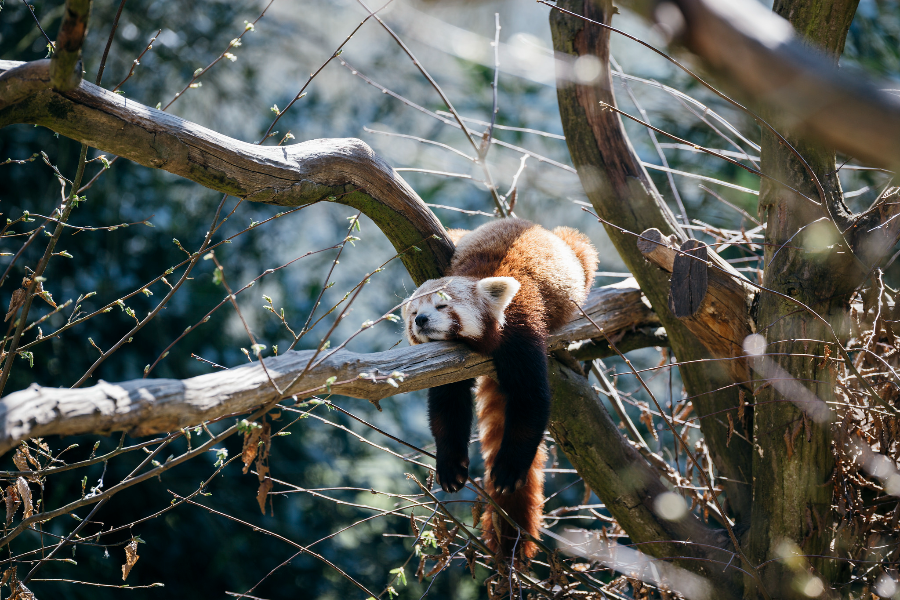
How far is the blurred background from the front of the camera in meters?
3.83

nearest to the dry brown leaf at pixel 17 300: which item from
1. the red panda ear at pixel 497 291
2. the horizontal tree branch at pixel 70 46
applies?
the horizontal tree branch at pixel 70 46

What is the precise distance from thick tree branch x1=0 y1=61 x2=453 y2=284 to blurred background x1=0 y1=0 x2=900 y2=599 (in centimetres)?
142

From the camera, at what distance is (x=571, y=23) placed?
2178 millimetres

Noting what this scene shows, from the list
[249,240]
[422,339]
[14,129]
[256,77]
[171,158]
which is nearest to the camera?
[171,158]

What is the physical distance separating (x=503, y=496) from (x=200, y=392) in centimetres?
144

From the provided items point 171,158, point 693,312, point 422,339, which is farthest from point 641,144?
point 171,158

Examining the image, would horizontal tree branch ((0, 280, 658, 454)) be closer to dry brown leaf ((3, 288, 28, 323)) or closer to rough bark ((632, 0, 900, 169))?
dry brown leaf ((3, 288, 28, 323))

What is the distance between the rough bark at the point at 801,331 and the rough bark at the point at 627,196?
1.23 feet

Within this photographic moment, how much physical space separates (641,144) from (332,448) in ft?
11.3

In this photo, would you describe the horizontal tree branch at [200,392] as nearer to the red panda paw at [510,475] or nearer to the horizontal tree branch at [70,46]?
the red panda paw at [510,475]

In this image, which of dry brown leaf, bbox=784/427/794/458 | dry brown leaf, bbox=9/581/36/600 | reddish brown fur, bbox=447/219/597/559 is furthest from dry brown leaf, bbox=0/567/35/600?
dry brown leaf, bbox=784/427/794/458

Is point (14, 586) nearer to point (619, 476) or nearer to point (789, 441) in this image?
point (619, 476)

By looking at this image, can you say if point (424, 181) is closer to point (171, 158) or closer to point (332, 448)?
point (332, 448)

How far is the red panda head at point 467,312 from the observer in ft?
6.11
